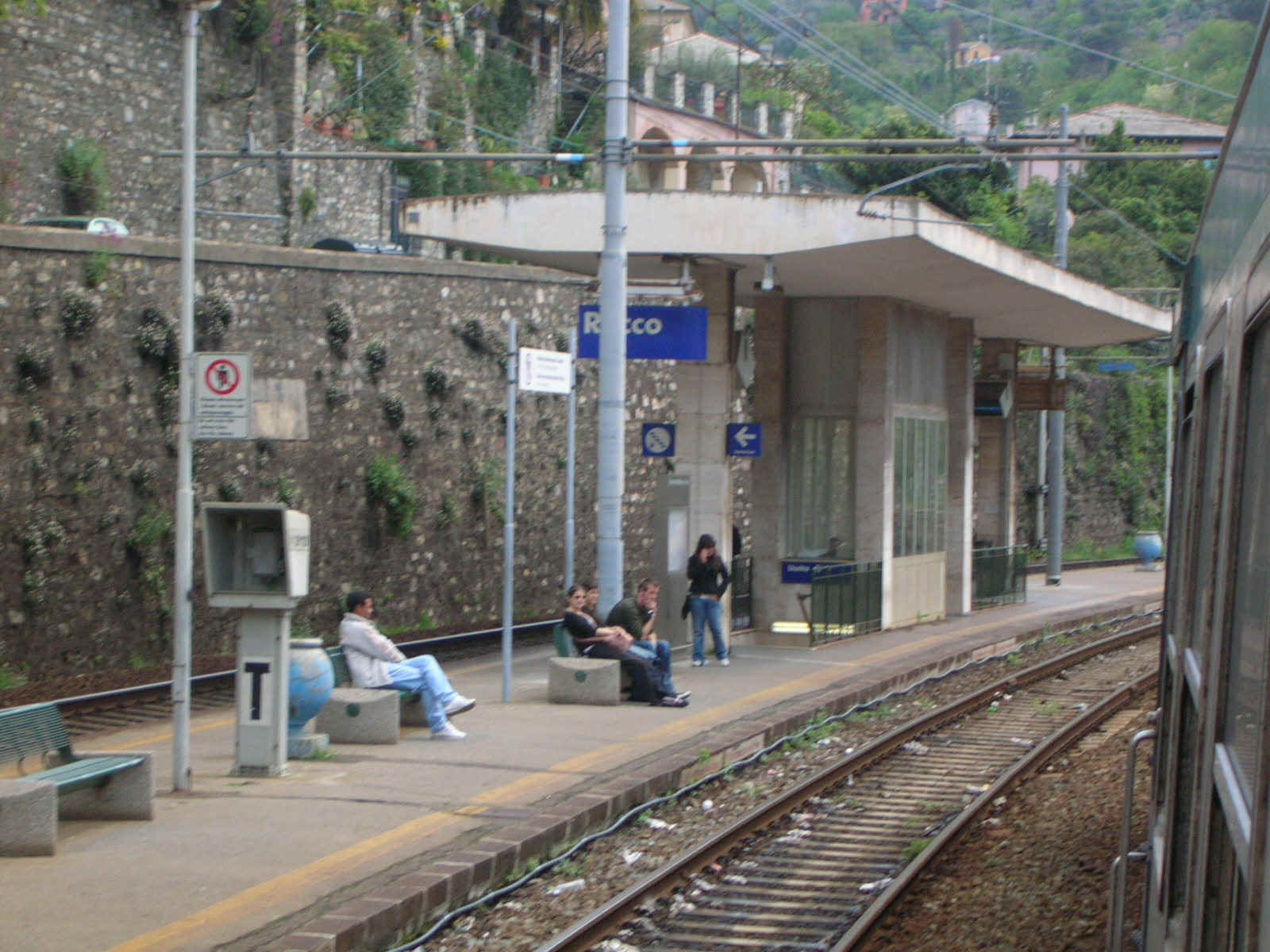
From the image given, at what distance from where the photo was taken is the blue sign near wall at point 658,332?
15953mm

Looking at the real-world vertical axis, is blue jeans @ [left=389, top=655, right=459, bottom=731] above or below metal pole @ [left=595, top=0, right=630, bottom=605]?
below

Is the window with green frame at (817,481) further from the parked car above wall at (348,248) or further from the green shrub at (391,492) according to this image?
the parked car above wall at (348,248)

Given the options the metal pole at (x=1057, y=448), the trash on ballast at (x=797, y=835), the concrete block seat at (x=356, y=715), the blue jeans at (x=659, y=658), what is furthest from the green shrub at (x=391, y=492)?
the metal pole at (x=1057, y=448)

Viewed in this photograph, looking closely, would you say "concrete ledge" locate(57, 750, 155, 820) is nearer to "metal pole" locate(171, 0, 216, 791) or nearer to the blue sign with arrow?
"metal pole" locate(171, 0, 216, 791)

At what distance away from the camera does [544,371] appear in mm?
13445

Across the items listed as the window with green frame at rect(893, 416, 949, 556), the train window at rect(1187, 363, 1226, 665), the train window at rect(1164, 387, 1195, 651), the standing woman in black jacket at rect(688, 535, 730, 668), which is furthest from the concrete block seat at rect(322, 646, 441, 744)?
the window with green frame at rect(893, 416, 949, 556)

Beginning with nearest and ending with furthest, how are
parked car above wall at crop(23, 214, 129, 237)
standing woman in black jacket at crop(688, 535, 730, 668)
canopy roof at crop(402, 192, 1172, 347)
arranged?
canopy roof at crop(402, 192, 1172, 347) → standing woman in black jacket at crop(688, 535, 730, 668) → parked car above wall at crop(23, 214, 129, 237)

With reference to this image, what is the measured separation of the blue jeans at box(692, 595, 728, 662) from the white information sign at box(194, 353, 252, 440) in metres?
8.52

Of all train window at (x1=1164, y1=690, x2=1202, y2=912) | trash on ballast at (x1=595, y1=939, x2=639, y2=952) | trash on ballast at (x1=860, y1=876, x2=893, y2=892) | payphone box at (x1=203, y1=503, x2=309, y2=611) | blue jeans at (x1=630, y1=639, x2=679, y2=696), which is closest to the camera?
train window at (x1=1164, y1=690, x2=1202, y2=912)

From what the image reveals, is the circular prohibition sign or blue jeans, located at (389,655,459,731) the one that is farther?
blue jeans, located at (389,655,459,731)

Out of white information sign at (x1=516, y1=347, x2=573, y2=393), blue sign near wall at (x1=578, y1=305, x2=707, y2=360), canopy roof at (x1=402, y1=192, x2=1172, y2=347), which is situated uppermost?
canopy roof at (x1=402, y1=192, x2=1172, y2=347)

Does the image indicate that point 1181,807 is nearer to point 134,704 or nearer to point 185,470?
point 185,470

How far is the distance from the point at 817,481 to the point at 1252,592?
1887 cm

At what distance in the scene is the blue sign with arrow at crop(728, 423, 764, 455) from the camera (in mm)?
18625
